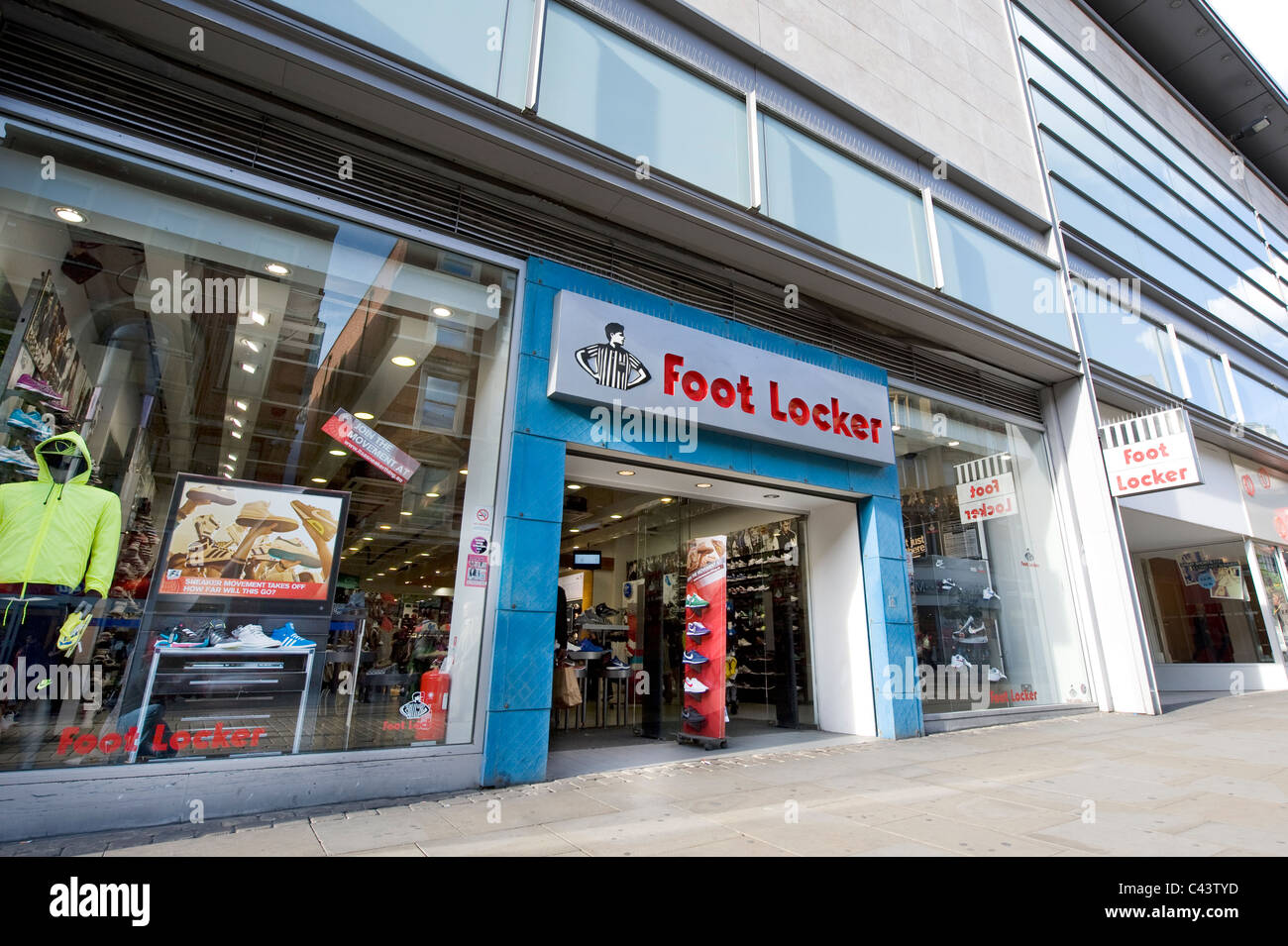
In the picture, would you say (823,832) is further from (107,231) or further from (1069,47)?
(1069,47)

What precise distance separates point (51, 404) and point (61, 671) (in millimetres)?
1645

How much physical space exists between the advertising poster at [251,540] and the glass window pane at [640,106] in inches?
149

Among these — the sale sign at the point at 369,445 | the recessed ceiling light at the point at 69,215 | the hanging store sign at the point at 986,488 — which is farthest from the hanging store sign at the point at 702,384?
the recessed ceiling light at the point at 69,215

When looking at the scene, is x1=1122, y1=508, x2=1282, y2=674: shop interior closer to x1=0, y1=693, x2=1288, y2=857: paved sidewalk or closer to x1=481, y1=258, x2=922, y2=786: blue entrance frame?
x1=481, y1=258, x2=922, y2=786: blue entrance frame

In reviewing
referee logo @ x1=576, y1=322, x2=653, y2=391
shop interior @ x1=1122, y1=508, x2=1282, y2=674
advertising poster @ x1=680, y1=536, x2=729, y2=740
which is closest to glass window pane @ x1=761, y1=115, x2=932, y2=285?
referee logo @ x1=576, y1=322, x2=653, y2=391

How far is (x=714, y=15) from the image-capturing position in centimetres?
659

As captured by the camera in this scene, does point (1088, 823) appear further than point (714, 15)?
No

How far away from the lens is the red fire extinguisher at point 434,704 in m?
4.36

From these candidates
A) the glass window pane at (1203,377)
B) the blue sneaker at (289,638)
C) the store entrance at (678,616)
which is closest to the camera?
the blue sneaker at (289,638)

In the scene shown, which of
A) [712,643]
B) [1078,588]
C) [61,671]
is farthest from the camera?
[1078,588]

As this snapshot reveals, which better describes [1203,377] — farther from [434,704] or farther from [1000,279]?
[434,704]

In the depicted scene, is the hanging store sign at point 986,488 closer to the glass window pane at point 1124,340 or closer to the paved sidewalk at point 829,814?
the glass window pane at point 1124,340
